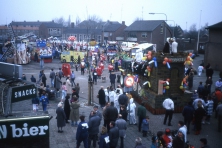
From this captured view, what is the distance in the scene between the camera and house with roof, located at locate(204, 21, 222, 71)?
89.9 feet

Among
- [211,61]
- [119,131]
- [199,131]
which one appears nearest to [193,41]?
[211,61]

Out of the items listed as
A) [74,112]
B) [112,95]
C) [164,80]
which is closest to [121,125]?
[74,112]

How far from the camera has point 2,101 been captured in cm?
546

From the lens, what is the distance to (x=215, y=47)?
28062 mm

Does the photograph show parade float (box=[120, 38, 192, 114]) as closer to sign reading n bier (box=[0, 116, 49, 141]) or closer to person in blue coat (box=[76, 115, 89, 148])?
person in blue coat (box=[76, 115, 89, 148])

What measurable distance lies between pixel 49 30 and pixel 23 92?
256ft

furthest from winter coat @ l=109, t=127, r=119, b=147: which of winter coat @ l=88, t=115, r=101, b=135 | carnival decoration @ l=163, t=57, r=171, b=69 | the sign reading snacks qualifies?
carnival decoration @ l=163, t=57, r=171, b=69

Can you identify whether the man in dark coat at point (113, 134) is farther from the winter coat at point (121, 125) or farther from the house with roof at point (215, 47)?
the house with roof at point (215, 47)

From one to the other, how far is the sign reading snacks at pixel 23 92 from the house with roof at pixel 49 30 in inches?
2937

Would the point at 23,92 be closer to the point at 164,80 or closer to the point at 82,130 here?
the point at 82,130

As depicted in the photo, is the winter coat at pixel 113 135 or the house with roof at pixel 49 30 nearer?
the winter coat at pixel 113 135

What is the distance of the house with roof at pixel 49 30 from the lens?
3073 inches

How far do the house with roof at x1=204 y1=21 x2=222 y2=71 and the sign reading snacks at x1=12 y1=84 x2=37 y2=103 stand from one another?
26.2m

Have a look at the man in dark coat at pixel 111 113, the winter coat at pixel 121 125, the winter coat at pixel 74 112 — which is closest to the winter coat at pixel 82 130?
the winter coat at pixel 121 125
